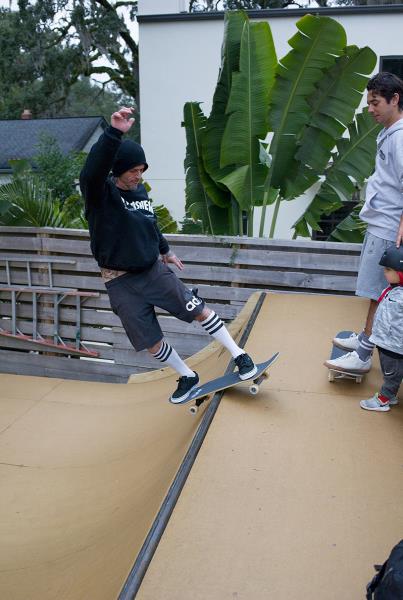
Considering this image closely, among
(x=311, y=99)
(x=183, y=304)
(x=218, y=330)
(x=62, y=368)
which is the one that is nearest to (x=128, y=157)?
(x=183, y=304)

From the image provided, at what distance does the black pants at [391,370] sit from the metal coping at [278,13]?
359 inches

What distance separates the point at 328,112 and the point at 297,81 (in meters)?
0.48

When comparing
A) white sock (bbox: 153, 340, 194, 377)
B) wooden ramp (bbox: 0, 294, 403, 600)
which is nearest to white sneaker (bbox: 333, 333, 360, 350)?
wooden ramp (bbox: 0, 294, 403, 600)

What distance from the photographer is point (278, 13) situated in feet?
36.9

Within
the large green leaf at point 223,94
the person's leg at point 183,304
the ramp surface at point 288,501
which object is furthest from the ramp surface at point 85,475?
the large green leaf at point 223,94

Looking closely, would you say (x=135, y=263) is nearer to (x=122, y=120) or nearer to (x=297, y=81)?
(x=122, y=120)

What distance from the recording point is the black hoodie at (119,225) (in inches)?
129

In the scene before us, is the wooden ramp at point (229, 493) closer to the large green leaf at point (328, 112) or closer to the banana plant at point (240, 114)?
the banana plant at point (240, 114)

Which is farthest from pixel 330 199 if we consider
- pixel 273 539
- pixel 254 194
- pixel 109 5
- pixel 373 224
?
pixel 109 5

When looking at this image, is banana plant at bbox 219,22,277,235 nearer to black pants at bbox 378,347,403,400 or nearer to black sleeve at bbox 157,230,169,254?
black sleeve at bbox 157,230,169,254

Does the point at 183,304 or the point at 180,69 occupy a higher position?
the point at 180,69

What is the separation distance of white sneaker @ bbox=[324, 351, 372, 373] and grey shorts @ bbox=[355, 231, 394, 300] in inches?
16.7

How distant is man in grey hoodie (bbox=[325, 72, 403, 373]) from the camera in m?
3.33

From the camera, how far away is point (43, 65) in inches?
961
